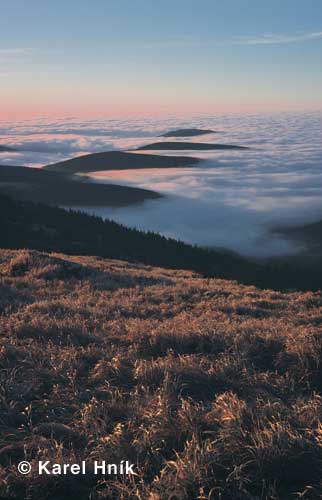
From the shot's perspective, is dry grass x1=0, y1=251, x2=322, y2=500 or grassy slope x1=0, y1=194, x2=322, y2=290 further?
grassy slope x1=0, y1=194, x2=322, y2=290

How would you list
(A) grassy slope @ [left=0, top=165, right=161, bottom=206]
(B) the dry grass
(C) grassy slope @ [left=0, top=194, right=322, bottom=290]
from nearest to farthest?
(B) the dry grass, (C) grassy slope @ [left=0, top=194, right=322, bottom=290], (A) grassy slope @ [left=0, top=165, right=161, bottom=206]

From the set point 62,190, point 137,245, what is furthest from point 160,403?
point 62,190

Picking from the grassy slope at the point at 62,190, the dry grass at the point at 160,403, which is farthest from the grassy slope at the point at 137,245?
the grassy slope at the point at 62,190

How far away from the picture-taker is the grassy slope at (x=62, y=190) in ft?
516

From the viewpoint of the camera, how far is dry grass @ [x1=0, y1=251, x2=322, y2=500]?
11.0 feet

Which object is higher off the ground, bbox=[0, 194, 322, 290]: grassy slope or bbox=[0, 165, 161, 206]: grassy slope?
bbox=[0, 165, 161, 206]: grassy slope

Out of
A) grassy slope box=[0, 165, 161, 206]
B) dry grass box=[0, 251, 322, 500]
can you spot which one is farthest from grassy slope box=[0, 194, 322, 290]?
grassy slope box=[0, 165, 161, 206]

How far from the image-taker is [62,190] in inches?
6624

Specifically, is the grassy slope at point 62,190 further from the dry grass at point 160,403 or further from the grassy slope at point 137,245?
the dry grass at point 160,403

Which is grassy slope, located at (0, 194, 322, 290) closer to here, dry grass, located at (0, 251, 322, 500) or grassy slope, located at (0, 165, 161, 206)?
dry grass, located at (0, 251, 322, 500)

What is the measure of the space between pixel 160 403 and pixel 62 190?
170476 mm

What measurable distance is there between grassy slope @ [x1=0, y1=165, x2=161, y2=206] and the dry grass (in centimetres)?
15060

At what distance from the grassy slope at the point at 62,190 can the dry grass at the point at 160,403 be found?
150598 mm

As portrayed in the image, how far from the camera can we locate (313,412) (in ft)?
13.6
